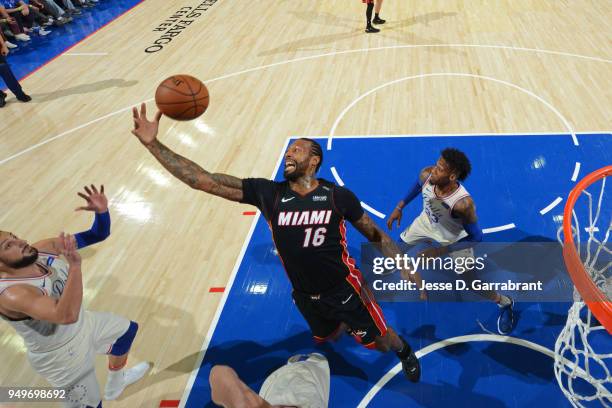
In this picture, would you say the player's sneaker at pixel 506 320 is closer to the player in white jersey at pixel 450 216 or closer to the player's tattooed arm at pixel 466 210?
the player in white jersey at pixel 450 216

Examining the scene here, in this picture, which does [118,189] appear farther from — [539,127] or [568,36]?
[568,36]

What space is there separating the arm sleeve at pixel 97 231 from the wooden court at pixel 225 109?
1326mm

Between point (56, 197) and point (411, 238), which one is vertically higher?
point (411, 238)

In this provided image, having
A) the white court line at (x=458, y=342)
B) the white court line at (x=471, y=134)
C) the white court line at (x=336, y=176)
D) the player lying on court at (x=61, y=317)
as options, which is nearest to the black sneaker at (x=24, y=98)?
the white court line at (x=471, y=134)

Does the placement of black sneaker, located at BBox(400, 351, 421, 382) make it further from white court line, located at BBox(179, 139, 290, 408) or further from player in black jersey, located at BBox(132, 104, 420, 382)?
white court line, located at BBox(179, 139, 290, 408)

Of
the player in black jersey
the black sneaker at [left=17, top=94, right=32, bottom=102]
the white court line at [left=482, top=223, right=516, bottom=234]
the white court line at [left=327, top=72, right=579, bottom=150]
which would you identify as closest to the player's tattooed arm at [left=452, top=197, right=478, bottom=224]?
the player in black jersey

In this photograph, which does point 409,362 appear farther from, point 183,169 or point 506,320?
point 183,169

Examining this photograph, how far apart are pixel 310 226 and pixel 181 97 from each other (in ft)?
5.89

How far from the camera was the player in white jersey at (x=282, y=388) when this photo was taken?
1837 millimetres

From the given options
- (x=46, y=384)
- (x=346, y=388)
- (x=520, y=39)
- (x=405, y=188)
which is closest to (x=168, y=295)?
(x=46, y=384)

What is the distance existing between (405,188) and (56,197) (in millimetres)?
4803

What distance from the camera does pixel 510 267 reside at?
15.6ft

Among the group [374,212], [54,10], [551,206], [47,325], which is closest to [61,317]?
[47,325]

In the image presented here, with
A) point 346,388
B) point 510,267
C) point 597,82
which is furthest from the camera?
point 597,82
